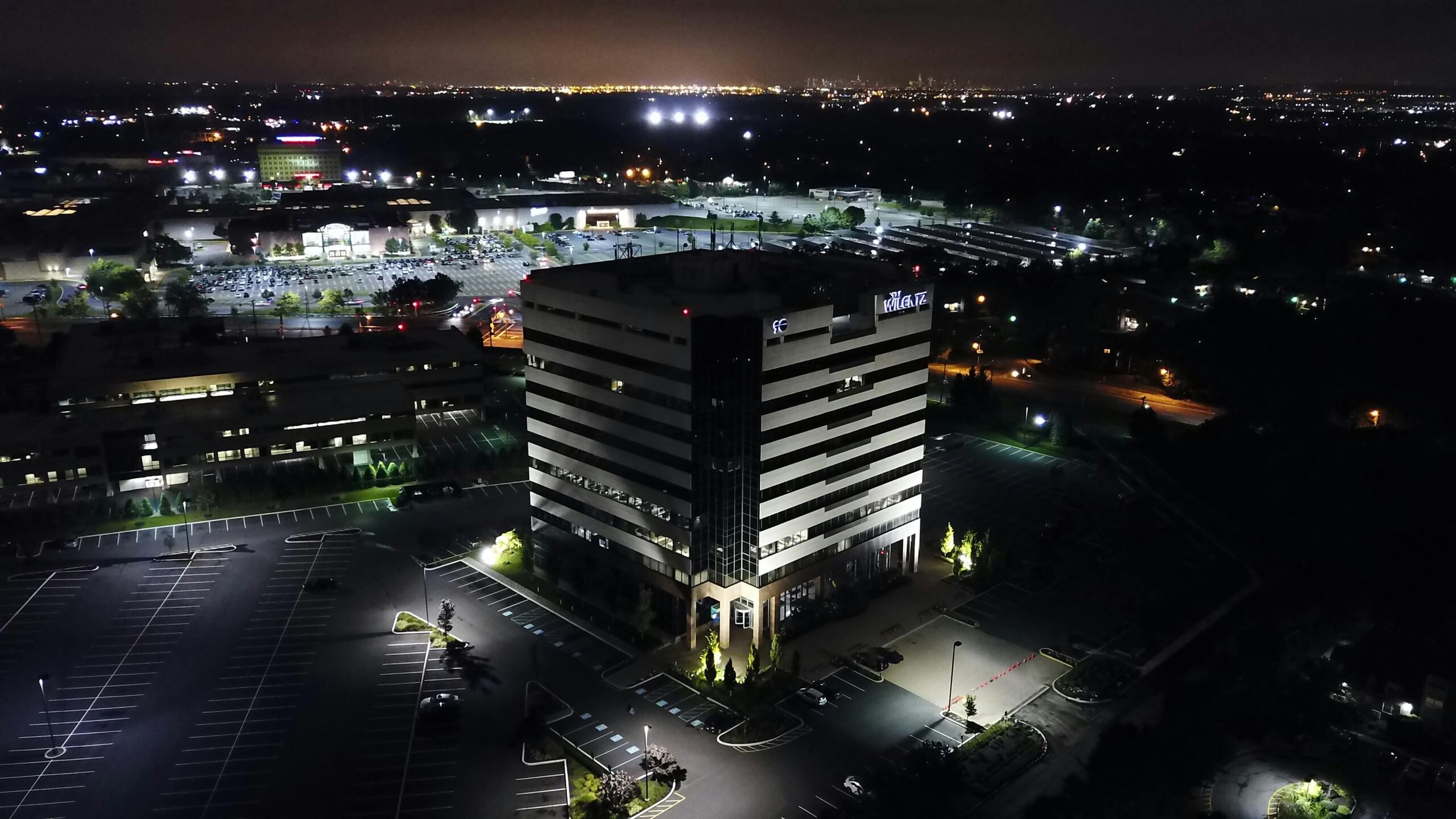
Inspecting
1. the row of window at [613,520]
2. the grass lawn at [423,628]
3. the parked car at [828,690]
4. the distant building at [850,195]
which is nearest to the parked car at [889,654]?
the parked car at [828,690]

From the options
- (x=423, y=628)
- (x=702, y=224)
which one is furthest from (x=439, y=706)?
(x=702, y=224)

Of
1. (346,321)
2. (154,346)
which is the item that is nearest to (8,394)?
(154,346)

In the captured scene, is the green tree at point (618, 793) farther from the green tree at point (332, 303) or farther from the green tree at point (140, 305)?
the green tree at point (332, 303)

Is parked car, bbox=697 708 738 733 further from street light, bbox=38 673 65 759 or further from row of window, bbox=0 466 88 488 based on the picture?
row of window, bbox=0 466 88 488

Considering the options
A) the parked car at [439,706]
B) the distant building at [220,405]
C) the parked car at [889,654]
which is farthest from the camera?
the distant building at [220,405]

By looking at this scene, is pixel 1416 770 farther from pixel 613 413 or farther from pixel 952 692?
pixel 613 413

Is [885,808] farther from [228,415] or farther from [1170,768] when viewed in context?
[228,415]

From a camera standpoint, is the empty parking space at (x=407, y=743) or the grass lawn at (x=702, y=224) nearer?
the empty parking space at (x=407, y=743)
